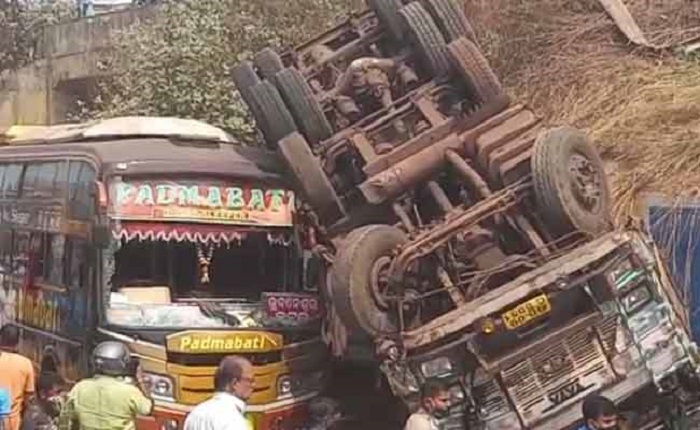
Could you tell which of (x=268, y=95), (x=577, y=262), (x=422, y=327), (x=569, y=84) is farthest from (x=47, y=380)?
(x=569, y=84)

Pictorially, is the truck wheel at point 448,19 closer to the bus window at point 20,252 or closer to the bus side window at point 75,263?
the bus side window at point 75,263

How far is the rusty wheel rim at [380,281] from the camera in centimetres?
1017

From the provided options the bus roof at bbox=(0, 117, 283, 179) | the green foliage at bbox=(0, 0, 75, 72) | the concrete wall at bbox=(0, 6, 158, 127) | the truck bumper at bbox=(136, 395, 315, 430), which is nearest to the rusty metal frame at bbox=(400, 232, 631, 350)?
the truck bumper at bbox=(136, 395, 315, 430)

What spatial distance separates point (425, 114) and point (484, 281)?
1.90 m

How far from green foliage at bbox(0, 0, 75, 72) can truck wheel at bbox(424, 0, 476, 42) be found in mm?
22265

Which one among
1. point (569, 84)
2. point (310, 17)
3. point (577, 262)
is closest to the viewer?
point (577, 262)

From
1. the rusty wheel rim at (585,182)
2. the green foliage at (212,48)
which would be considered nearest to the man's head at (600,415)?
the rusty wheel rim at (585,182)

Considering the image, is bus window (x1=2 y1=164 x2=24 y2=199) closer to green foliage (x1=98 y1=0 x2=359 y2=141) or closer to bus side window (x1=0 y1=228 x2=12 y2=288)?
bus side window (x1=0 y1=228 x2=12 y2=288)

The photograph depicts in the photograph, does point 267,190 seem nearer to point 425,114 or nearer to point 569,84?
point 425,114

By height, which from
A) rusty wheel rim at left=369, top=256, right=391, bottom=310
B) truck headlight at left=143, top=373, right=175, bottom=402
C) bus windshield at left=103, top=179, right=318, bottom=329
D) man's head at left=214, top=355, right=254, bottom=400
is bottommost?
man's head at left=214, top=355, right=254, bottom=400

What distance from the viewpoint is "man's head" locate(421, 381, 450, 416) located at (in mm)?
9141

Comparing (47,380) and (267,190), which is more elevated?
(267,190)

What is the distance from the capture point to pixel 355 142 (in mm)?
11328

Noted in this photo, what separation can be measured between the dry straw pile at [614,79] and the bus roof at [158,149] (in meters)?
3.15
